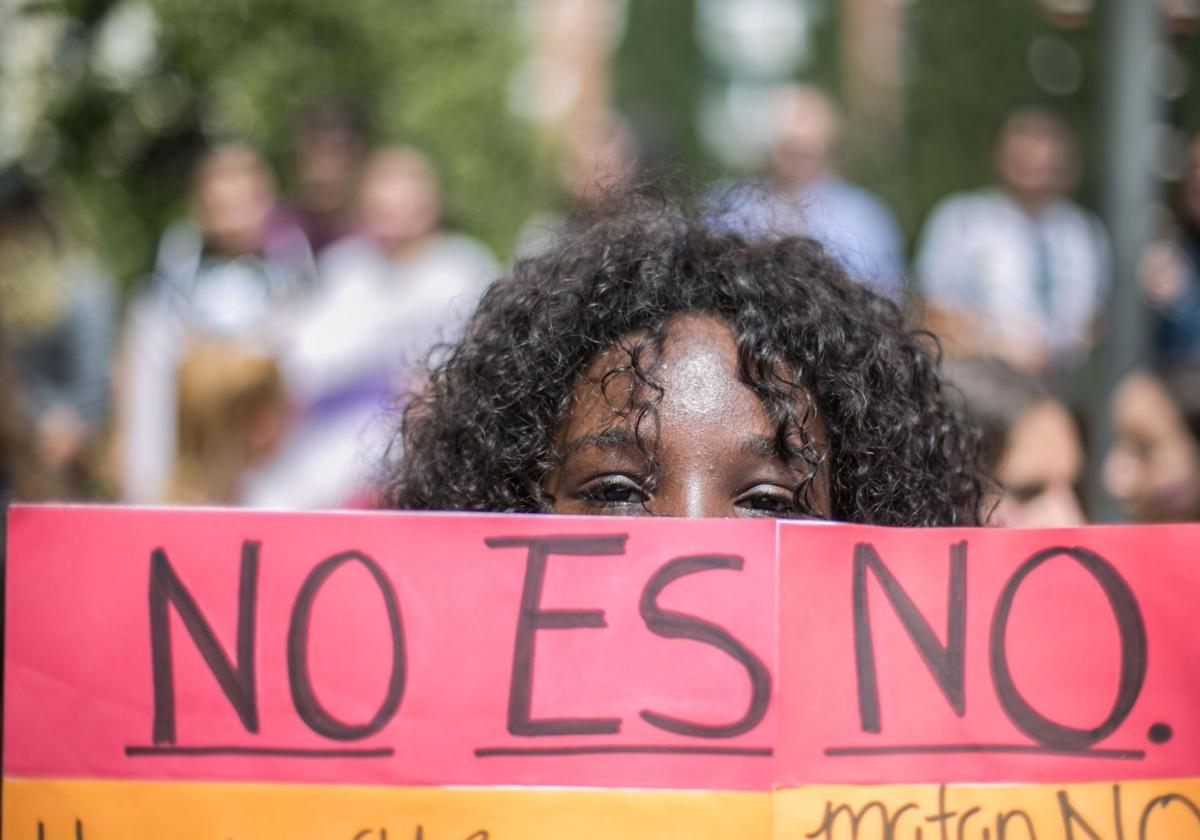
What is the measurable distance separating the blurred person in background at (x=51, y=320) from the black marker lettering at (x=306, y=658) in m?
3.57

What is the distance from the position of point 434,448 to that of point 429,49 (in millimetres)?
7421

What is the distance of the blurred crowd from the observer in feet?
14.9

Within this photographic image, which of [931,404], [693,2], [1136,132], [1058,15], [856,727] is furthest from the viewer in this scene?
[693,2]

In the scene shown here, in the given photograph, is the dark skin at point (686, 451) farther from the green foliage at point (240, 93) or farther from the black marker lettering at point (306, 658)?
the green foliage at point (240, 93)

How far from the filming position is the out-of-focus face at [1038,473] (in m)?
3.05

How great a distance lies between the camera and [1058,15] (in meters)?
5.12

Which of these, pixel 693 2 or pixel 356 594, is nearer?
pixel 356 594

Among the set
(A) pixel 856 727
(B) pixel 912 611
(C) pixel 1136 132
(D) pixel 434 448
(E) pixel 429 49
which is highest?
(E) pixel 429 49

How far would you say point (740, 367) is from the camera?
1.98 meters

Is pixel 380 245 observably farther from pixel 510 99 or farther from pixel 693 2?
pixel 693 2

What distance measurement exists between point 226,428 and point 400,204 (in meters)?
1.07

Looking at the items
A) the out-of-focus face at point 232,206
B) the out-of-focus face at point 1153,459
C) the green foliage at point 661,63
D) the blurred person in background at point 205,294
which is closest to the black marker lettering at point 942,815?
the out-of-focus face at point 1153,459

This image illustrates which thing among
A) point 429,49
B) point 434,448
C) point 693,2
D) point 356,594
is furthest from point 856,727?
point 693,2

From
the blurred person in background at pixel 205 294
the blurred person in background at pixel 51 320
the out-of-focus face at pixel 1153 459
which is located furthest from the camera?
the blurred person in background at pixel 205 294
